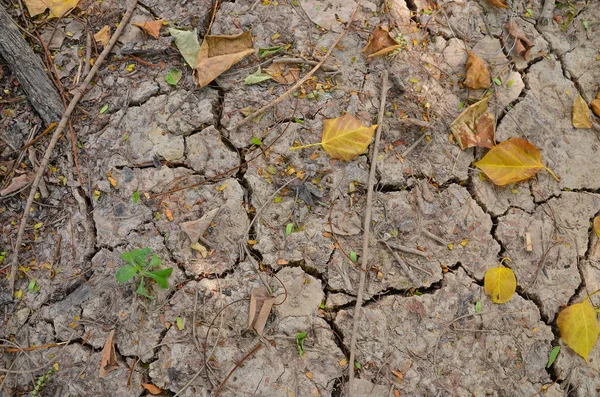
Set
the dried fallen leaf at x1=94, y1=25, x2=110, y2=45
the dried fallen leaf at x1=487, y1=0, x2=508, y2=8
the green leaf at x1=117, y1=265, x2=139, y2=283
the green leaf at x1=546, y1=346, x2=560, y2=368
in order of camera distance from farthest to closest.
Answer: the dried fallen leaf at x1=487, y1=0, x2=508, y2=8, the dried fallen leaf at x1=94, y1=25, x2=110, y2=45, the green leaf at x1=546, y1=346, x2=560, y2=368, the green leaf at x1=117, y1=265, x2=139, y2=283

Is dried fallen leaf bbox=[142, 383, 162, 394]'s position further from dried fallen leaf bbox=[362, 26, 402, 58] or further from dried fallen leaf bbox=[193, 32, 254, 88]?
dried fallen leaf bbox=[362, 26, 402, 58]

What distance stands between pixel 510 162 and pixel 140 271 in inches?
65.7

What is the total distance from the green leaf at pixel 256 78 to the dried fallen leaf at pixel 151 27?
1.55ft

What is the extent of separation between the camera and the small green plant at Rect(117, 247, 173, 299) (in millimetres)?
1907

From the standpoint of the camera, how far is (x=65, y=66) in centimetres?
232

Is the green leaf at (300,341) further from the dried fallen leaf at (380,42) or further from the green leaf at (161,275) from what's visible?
the dried fallen leaf at (380,42)

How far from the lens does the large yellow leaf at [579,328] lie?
210 cm

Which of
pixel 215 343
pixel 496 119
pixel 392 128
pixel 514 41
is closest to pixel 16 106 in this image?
pixel 215 343

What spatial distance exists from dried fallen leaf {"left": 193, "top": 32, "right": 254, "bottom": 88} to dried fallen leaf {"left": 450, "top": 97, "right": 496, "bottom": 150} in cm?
100

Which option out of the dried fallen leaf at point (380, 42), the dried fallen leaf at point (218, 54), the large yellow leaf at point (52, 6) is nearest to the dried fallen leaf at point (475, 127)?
the dried fallen leaf at point (380, 42)

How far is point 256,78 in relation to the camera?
2207 millimetres

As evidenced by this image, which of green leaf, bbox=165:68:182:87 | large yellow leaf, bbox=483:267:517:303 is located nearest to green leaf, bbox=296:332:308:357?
large yellow leaf, bbox=483:267:517:303

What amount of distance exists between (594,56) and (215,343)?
Answer: 2.33 m

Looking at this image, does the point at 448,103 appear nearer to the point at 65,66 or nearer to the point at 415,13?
the point at 415,13
